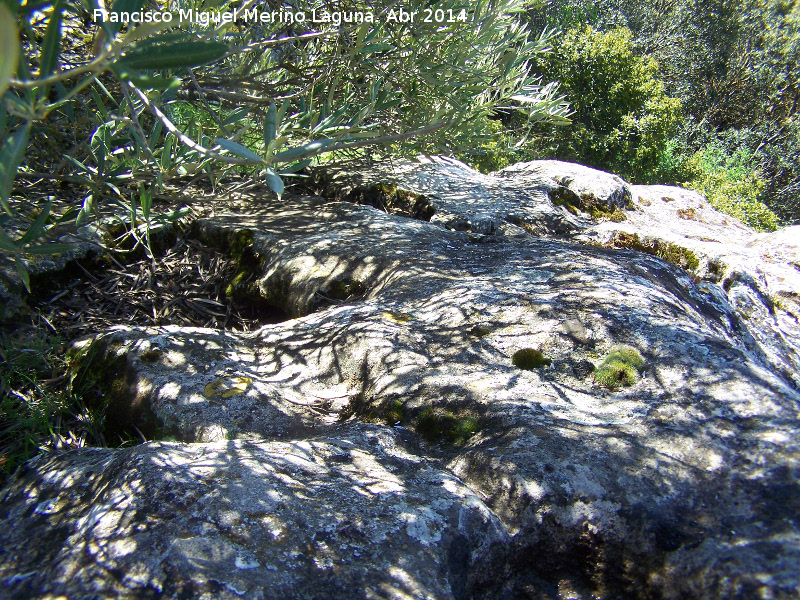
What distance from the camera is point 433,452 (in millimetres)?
2240

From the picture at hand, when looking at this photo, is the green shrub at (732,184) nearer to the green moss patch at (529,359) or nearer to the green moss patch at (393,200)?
the green moss patch at (393,200)

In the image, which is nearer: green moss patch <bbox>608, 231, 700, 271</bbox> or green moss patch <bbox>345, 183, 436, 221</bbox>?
green moss patch <bbox>608, 231, 700, 271</bbox>

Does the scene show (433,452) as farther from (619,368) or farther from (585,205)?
(585,205)

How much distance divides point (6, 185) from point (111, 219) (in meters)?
2.98

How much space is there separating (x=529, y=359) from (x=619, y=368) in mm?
393

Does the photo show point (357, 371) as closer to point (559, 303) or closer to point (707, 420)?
point (559, 303)

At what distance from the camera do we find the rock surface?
62.8 inches

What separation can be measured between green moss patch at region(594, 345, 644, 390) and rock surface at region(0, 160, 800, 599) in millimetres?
41

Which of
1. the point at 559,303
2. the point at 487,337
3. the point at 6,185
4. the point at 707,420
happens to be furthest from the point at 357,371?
the point at 6,185

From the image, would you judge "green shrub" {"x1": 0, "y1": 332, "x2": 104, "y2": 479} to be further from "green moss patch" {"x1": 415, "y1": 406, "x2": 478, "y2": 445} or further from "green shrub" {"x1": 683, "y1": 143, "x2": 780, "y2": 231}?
"green shrub" {"x1": 683, "y1": 143, "x2": 780, "y2": 231}

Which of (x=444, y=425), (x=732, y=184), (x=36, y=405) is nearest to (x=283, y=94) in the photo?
(x=36, y=405)

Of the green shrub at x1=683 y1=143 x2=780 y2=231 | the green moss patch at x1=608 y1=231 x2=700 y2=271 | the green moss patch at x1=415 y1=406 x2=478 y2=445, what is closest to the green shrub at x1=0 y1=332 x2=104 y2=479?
the green moss patch at x1=415 y1=406 x2=478 y2=445

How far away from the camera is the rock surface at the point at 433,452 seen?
62.8 inches

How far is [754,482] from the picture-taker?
1.77 m
